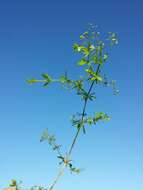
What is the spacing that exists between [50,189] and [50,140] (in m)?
1.61

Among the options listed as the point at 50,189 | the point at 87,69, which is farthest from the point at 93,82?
the point at 50,189

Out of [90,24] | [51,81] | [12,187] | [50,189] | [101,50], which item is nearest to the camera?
[50,189]

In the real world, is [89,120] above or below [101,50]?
below

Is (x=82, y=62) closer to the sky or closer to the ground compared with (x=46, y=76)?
closer to the sky

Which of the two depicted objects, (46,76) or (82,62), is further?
(82,62)

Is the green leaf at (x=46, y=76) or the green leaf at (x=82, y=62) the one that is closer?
the green leaf at (x=46, y=76)

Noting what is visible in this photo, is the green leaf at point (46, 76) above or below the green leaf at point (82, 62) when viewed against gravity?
below

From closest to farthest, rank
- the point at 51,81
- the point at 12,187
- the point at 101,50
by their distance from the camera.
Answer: the point at 12,187 → the point at 51,81 → the point at 101,50

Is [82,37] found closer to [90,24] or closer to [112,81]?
[90,24]

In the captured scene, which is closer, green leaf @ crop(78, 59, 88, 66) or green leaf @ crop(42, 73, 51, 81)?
green leaf @ crop(42, 73, 51, 81)

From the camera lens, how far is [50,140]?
6289mm

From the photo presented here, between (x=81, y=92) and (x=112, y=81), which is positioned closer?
(x=81, y=92)

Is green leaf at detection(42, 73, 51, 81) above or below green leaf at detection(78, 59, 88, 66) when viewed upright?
below

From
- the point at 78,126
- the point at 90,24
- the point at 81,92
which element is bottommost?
the point at 78,126
